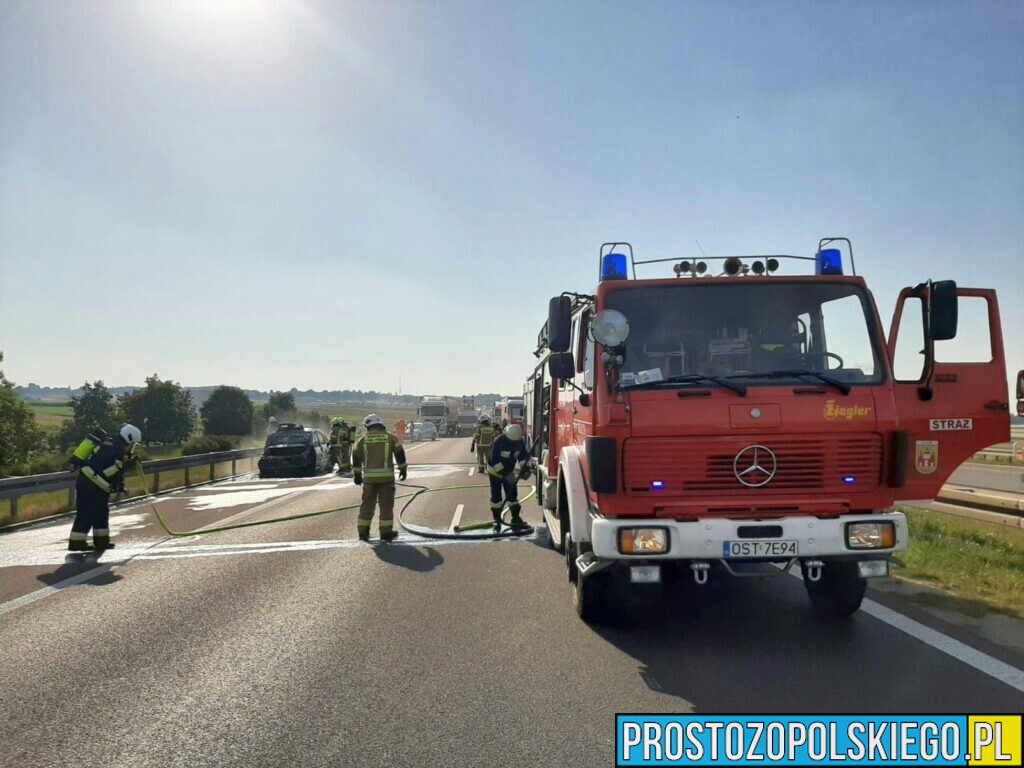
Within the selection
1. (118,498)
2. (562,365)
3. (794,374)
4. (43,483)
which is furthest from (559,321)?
(43,483)

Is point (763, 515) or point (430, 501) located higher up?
point (763, 515)

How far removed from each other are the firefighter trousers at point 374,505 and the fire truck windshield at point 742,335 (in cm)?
551

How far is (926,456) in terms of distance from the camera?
5742mm

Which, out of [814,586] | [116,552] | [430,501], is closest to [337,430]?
[430,501]

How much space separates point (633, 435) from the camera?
5.11 meters

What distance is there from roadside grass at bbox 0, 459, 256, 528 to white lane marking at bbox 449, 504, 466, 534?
19.6 ft

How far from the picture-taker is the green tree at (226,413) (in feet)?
230

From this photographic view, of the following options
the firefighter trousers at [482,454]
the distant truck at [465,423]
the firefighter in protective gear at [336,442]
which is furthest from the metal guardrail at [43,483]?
the distant truck at [465,423]

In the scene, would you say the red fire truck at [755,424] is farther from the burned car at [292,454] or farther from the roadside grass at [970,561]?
the burned car at [292,454]

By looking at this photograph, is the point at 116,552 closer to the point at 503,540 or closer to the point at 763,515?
the point at 503,540

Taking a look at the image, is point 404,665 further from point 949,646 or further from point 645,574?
point 949,646

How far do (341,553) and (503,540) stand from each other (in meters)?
2.12

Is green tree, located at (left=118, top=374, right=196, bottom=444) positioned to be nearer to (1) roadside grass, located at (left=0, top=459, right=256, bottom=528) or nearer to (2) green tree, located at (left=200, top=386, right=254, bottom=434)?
(2) green tree, located at (left=200, top=386, right=254, bottom=434)

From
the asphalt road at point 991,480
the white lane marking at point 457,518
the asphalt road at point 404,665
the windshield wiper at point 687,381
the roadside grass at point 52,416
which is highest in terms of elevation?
the roadside grass at point 52,416
